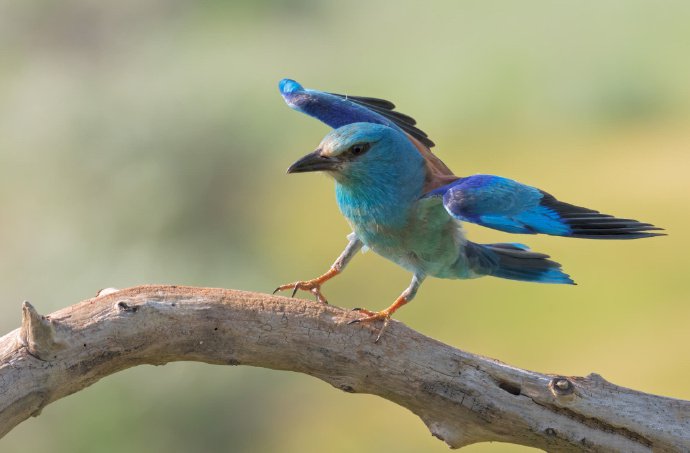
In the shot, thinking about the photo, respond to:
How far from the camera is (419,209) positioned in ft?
8.27

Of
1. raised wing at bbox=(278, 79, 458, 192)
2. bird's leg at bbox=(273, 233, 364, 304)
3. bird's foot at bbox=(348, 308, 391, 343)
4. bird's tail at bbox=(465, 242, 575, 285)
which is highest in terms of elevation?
raised wing at bbox=(278, 79, 458, 192)

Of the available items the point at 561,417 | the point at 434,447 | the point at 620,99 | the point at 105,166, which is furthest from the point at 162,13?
the point at 561,417

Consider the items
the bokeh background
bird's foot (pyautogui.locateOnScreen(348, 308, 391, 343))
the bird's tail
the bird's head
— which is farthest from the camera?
the bokeh background

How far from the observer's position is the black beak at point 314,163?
7.84 feet

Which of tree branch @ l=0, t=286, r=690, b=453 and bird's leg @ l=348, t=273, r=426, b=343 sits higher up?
bird's leg @ l=348, t=273, r=426, b=343

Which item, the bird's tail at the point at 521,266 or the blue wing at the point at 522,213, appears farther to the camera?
the bird's tail at the point at 521,266

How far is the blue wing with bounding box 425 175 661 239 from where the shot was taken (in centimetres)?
233

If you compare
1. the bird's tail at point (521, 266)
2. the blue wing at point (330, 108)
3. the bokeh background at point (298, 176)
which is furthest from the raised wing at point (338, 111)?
the bokeh background at point (298, 176)

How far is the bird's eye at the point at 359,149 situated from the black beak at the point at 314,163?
0.05 m

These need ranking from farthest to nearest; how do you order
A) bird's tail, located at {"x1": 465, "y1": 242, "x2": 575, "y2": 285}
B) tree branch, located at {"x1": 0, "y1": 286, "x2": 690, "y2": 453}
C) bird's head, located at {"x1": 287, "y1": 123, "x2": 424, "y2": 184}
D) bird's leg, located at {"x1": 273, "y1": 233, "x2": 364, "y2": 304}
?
bird's tail, located at {"x1": 465, "y1": 242, "x2": 575, "y2": 285} → bird's leg, located at {"x1": 273, "y1": 233, "x2": 364, "y2": 304} → bird's head, located at {"x1": 287, "y1": 123, "x2": 424, "y2": 184} → tree branch, located at {"x1": 0, "y1": 286, "x2": 690, "y2": 453}

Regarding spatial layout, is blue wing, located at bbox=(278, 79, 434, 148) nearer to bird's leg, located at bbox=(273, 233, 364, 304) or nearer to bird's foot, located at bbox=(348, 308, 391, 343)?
bird's leg, located at bbox=(273, 233, 364, 304)

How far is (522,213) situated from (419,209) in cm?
26

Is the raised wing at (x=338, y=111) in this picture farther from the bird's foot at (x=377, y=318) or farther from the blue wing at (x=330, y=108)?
the bird's foot at (x=377, y=318)

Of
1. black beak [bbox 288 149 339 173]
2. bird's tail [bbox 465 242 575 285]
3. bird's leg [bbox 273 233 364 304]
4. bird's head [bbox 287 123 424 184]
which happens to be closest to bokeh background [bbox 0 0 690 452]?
bird's tail [bbox 465 242 575 285]
